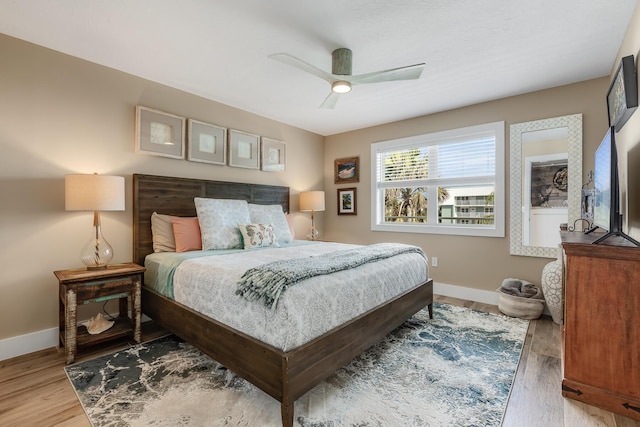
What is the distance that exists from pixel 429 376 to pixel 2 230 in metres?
3.38

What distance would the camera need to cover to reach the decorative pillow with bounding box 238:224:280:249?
312cm

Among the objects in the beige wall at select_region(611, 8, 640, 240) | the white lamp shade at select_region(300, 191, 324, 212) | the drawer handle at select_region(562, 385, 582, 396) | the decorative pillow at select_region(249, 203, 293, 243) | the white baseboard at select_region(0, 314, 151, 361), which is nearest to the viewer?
the drawer handle at select_region(562, 385, 582, 396)

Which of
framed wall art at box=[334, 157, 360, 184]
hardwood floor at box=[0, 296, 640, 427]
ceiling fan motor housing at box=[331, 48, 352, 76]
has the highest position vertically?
ceiling fan motor housing at box=[331, 48, 352, 76]

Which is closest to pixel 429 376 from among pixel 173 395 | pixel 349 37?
pixel 173 395

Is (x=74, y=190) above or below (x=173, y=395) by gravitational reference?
above

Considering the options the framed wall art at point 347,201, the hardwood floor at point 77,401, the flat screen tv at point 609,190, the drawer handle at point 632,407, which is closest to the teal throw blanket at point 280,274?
the hardwood floor at point 77,401

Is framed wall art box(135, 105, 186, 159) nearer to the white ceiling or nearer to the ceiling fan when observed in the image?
the white ceiling

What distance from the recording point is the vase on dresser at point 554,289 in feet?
9.37

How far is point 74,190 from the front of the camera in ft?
7.70

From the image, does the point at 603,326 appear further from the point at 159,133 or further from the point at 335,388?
the point at 159,133

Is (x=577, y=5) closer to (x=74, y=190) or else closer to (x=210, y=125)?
(x=210, y=125)

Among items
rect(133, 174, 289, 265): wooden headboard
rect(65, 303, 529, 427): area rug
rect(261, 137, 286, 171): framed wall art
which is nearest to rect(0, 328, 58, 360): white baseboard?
rect(65, 303, 529, 427): area rug

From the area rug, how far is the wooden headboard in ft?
3.46

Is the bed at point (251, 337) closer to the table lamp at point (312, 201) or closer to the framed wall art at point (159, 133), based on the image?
the framed wall art at point (159, 133)
